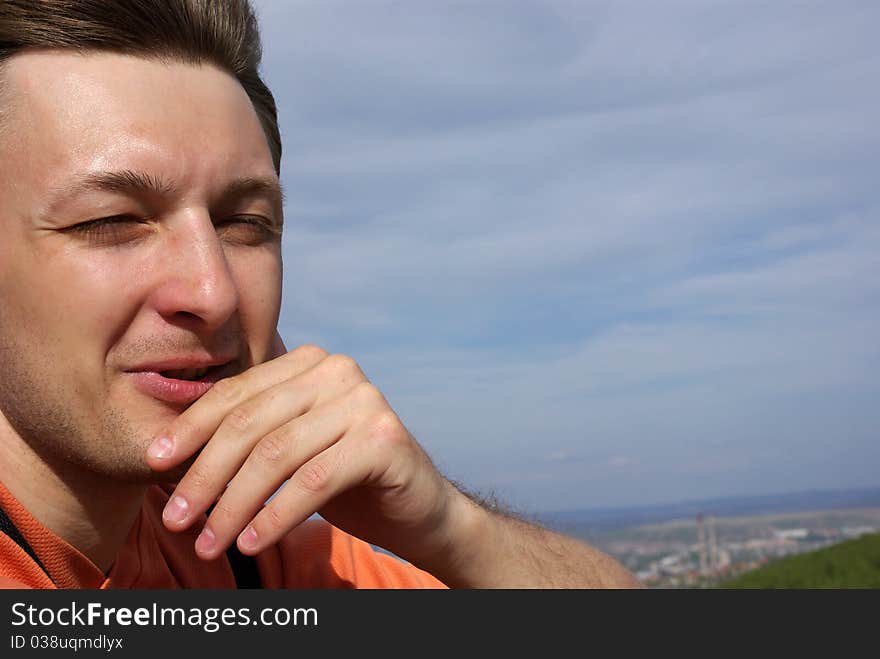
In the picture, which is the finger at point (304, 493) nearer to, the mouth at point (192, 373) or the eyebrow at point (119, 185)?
the mouth at point (192, 373)

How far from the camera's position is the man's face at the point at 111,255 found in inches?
122

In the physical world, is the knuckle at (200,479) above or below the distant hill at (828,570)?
above

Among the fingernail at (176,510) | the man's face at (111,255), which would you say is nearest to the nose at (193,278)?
the man's face at (111,255)

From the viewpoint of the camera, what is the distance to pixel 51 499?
3434 millimetres

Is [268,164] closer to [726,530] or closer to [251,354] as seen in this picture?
[251,354]

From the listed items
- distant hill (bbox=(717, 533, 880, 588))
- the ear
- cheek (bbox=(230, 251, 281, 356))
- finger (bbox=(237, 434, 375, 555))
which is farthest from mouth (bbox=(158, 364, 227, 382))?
distant hill (bbox=(717, 533, 880, 588))

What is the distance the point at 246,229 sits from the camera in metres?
3.47

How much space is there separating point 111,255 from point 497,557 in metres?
1.77

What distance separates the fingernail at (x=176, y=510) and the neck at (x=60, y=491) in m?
0.61

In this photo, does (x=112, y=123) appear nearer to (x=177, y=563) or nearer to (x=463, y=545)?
(x=177, y=563)

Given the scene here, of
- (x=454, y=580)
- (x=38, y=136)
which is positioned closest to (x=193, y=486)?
(x=454, y=580)

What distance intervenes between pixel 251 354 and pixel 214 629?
98 centimetres

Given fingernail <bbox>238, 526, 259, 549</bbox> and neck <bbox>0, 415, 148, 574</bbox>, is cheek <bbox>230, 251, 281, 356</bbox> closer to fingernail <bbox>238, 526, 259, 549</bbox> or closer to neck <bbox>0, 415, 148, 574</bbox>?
neck <bbox>0, 415, 148, 574</bbox>

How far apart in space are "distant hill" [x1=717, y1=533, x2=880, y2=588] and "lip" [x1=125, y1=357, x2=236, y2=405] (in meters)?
9.40
